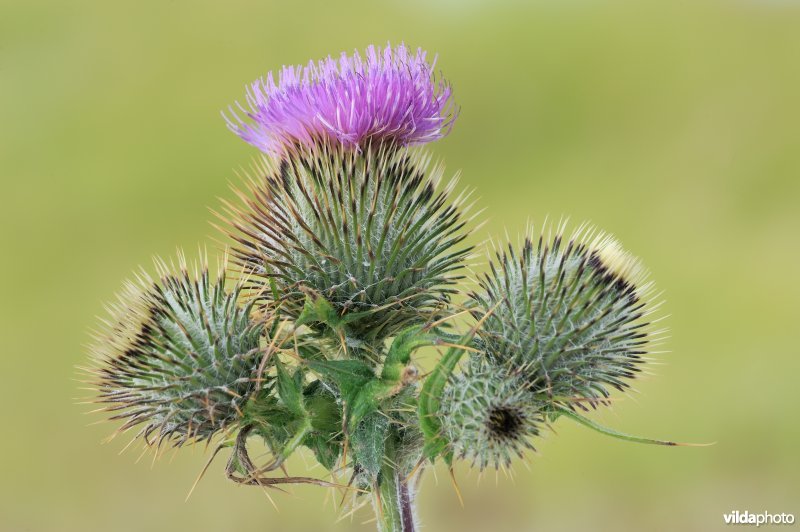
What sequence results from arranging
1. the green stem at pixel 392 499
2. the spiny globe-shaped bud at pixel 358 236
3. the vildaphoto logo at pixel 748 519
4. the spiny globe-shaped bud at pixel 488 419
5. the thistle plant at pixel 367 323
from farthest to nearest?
the vildaphoto logo at pixel 748 519 < the spiny globe-shaped bud at pixel 358 236 < the green stem at pixel 392 499 < the thistle plant at pixel 367 323 < the spiny globe-shaped bud at pixel 488 419

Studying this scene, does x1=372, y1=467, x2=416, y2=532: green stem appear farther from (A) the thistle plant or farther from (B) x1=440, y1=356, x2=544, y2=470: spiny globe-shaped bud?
(B) x1=440, y1=356, x2=544, y2=470: spiny globe-shaped bud

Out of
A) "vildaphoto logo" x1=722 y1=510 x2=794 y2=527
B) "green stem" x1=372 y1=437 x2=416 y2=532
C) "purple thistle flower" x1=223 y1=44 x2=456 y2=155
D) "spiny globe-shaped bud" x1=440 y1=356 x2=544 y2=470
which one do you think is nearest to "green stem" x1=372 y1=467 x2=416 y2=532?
"green stem" x1=372 y1=437 x2=416 y2=532

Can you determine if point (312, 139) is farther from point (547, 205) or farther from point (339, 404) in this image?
point (547, 205)

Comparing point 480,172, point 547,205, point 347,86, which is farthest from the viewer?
point 480,172

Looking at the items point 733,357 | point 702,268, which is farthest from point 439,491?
point 702,268

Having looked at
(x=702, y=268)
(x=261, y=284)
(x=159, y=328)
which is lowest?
(x=159, y=328)

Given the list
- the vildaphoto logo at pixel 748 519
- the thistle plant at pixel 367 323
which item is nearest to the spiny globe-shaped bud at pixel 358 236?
the thistle plant at pixel 367 323

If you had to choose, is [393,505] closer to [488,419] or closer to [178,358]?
[488,419]

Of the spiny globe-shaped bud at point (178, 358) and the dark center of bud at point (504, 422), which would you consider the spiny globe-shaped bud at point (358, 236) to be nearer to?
the spiny globe-shaped bud at point (178, 358)
